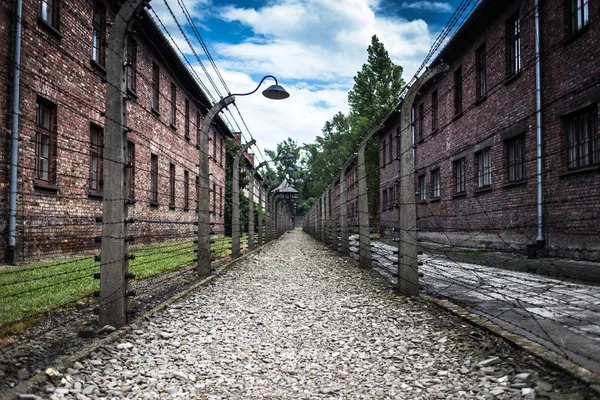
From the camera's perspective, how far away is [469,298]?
6176 mm

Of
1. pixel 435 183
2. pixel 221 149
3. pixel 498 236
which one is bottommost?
pixel 498 236

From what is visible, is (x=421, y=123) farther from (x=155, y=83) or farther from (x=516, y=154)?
(x=155, y=83)

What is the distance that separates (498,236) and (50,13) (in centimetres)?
1174

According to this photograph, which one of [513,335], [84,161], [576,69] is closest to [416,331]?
[513,335]

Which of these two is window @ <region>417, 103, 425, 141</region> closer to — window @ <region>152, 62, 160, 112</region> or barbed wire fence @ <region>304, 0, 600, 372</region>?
barbed wire fence @ <region>304, 0, 600, 372</region>

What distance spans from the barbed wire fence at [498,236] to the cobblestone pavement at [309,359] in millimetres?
516

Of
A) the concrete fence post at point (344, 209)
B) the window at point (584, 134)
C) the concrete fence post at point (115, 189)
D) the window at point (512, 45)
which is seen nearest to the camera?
the concrete fence post at point (115, 189)

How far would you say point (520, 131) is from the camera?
12188 millimetres

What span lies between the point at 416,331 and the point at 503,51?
36.3 feet

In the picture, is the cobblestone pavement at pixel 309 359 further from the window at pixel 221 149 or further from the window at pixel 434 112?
the window at pixel 221 149

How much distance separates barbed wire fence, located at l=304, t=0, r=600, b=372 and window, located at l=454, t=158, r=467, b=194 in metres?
0.05

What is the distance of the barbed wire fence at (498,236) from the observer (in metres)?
4.79

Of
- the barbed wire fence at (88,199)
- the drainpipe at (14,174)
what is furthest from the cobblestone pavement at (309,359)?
the drainpipe at (14,174)

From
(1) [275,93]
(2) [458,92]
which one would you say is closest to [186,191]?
(2) [458,92]
